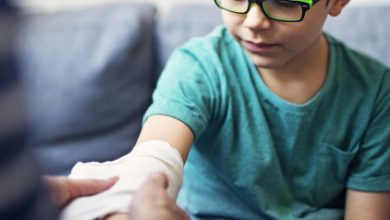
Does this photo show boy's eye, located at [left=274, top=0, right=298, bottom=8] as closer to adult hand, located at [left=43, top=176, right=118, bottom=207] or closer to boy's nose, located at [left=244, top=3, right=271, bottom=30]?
boy's nose, located at [left=244, top=3, right=271, bottom=30]

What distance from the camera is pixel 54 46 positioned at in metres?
1.47

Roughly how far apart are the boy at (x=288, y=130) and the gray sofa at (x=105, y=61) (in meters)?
0.45

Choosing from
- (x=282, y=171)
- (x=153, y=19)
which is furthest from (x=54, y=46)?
(x=282, y=171)

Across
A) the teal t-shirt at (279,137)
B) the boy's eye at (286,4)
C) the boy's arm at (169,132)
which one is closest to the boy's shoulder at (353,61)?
the teal t-shirt at (279,137)

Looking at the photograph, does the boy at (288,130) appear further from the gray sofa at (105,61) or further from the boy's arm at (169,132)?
the gray sofa at (105,61)

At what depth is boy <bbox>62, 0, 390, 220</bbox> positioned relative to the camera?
3.09ft

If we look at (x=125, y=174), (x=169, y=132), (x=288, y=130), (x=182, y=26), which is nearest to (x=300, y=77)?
(x=288, y=130)

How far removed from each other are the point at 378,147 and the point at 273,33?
1.06ft

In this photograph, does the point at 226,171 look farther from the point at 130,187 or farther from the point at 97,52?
the point at 97,52

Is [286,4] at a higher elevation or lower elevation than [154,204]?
higher

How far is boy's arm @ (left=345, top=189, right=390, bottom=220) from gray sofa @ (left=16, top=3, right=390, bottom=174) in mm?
534

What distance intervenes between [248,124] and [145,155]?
293mm

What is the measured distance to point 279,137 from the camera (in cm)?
97

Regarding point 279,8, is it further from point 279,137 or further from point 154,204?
point 154,204
